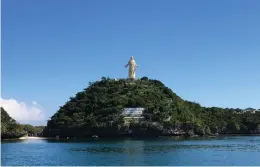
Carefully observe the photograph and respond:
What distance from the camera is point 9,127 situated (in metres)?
78.7

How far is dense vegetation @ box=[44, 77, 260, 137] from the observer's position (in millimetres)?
89938

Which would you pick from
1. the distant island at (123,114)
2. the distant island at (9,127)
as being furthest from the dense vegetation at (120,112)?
the distant island at (9,127)

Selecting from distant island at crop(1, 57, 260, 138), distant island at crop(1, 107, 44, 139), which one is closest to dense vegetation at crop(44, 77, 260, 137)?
distant island at crop(1, 57, 260, 138)

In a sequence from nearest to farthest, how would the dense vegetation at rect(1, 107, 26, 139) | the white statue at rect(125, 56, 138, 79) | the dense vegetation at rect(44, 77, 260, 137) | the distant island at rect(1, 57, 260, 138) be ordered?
the dense vegetation at rect(1, 107, 26, 139)
the distant island at rect(1, 57, 260, 138)
the dense vegetation at rect(44, 77, 260, 137)
the white statue at rect(125, 56, 138, 79)

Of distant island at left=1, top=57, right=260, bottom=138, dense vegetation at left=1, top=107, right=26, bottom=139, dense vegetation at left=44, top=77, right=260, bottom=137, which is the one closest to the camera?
dense vegetation at left=1, top=107, right=26, bottom=139

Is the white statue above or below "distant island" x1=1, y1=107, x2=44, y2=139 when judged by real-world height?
above

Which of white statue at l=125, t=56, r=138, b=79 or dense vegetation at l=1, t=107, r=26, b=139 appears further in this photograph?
white statue at l=125, t=56, r=138, b=79

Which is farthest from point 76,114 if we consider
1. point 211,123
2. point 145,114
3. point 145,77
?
point 211,123

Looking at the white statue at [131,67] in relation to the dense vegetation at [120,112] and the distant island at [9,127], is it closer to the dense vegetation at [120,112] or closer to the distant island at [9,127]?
the dense vegetation at [120,112]

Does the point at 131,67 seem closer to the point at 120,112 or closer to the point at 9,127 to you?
the point at 120,112

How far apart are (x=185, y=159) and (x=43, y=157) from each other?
1401cm

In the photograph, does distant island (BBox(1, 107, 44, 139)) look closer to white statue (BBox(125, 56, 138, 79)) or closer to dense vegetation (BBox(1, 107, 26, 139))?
dense vegetation (BBox(1, 107, 26, 139))

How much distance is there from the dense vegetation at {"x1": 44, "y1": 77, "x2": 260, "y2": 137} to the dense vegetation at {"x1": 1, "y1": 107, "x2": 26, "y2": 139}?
13401mm

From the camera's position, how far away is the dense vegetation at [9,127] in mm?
76975
